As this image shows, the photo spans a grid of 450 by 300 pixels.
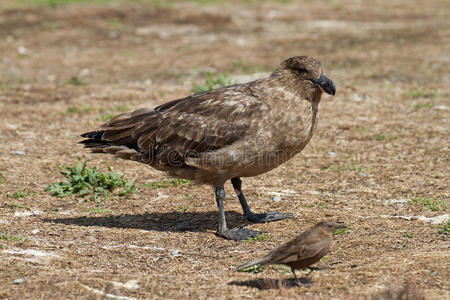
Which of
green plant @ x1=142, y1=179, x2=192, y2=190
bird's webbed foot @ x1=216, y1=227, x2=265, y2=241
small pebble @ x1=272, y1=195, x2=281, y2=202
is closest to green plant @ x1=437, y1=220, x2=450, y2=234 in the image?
bird's webbed foot @ x1=216, y1=227, x2=265, y2=241

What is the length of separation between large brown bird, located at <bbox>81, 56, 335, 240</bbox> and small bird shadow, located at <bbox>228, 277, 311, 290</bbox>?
131cm

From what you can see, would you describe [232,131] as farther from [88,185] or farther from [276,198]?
[88,185]

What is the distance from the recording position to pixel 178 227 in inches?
276

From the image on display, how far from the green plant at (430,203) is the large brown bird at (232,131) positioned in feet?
5.54

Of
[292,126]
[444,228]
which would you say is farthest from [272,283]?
[444,228]

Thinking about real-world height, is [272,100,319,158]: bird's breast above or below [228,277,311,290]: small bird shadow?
above

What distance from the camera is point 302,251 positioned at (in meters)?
4.96

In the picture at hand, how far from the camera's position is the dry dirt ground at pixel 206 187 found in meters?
5.25

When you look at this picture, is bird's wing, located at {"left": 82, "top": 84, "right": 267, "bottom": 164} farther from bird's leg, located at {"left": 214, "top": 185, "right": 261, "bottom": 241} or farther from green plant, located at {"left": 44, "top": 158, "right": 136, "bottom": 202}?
green plant, located at {"left": 44, "top": 158, "right": 136, "bottom": 202}

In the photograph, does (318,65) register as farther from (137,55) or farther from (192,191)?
(137,55)

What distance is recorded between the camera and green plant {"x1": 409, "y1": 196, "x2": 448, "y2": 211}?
23.2 ft

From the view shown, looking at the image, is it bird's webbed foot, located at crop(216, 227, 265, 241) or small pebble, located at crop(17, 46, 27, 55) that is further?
small pebble, located at crop(17, 46, 27, 55)

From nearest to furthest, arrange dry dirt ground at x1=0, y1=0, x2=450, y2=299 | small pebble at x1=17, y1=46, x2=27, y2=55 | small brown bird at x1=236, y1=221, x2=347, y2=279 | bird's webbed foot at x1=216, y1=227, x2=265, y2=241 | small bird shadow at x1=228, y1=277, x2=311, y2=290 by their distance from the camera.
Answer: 1. small brown bird at x1=236, y1=221, x2=347, y2=279
2. small bird shadow at x1=228, y1=277, x2=311, y2=290
3. dry dirt ground at x1=0, y1=0, x2=450, y2=299
4. bird's webbed foot at x1=216, y1=227, x2=265, y2=241
5. small pebble at x1=17, y1=46, x2=27, y2=55

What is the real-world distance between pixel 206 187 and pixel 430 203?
2970 mm
